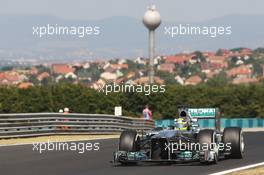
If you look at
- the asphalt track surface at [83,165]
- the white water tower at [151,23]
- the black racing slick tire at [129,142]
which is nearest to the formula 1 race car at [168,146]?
the black racing slick tire at [129,142]

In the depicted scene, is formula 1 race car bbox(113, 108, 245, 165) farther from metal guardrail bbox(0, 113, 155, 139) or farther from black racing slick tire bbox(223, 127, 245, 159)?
metal guardrail bbox(0, 113, 155, 139)

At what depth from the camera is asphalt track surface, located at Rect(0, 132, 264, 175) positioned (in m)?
14.4

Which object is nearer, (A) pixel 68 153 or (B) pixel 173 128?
(B) pixel 173 128

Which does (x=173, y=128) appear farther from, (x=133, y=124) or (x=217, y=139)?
(x=133, y=124)

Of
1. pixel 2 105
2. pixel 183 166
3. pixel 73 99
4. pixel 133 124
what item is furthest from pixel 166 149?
pixel 73 99

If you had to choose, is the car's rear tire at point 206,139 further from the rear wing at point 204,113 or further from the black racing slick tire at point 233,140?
the black racing slick tire at point 233,140

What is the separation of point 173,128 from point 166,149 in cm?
118

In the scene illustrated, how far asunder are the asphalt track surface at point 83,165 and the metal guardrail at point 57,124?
6.32 meters

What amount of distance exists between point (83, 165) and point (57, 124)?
562 inches

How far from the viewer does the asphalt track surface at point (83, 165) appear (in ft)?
47.1

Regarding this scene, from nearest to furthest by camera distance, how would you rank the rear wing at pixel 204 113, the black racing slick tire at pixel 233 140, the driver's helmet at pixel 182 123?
the driver's helmet at pixel 182 123
the rear wing at pixel 204 113
the black racing slick tire at pixel 233 140

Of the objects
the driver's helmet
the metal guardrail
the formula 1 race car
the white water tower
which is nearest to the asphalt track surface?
the formula 1 race car

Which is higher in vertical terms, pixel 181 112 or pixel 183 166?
pixel 181 112

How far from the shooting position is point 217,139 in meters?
16.9
